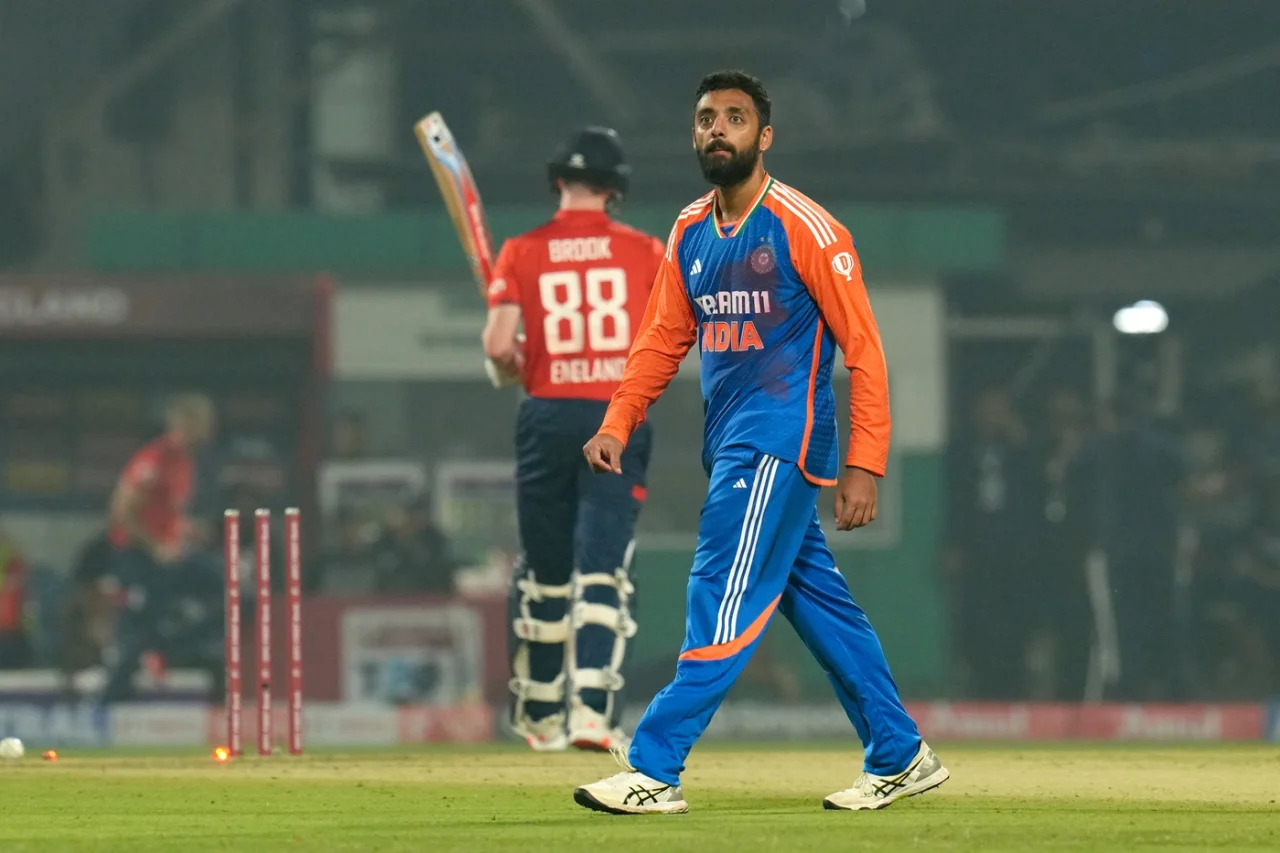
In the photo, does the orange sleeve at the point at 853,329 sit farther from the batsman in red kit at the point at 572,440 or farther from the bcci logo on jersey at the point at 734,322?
the batsman in red kit at the point at 572,440

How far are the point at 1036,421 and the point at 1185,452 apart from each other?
114 cm

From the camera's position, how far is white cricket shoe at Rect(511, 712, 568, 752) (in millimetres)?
9656

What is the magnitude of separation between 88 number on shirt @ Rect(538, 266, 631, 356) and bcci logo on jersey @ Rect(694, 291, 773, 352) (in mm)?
2985

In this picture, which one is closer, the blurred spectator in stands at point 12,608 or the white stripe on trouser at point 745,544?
the white stripe on trouser at point 745,544

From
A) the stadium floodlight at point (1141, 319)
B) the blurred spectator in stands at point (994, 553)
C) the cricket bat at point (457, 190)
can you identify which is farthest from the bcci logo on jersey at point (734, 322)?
the stadium floodlight at point (1141, 319)

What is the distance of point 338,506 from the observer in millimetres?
17344

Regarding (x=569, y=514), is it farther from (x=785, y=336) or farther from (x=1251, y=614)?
(x=1251, y=614)

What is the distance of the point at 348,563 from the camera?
16.6m

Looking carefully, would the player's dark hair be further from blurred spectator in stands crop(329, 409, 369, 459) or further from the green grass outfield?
blurred spectator in stands crop(329, 409, 369, 459)

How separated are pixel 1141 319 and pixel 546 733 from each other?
1022 cm

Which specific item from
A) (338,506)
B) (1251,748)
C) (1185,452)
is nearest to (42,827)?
(1251,748)

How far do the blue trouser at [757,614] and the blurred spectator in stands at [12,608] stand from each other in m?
10.9

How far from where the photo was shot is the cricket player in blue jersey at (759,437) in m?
6.29

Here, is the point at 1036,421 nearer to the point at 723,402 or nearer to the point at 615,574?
the point at 615,574
